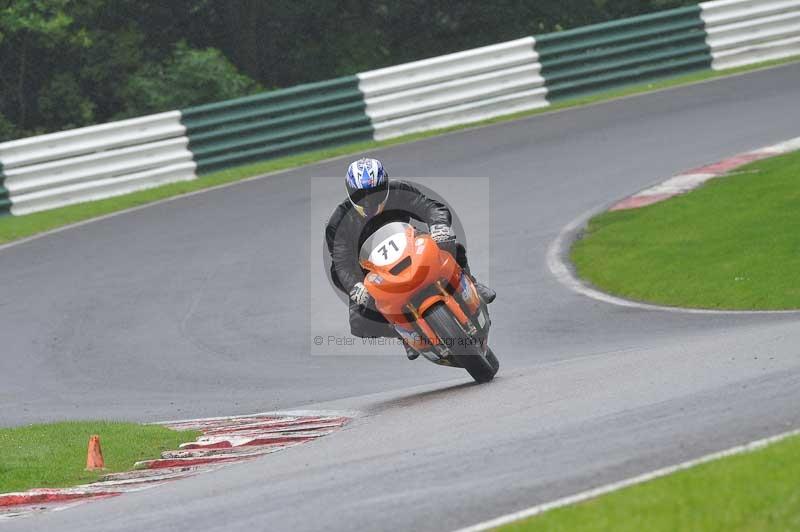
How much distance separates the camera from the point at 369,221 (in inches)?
387

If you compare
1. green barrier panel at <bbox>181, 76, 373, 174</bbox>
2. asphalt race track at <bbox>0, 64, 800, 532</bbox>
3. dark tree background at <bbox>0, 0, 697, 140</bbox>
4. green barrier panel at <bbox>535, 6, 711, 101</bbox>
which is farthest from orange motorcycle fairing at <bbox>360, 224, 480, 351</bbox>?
dark tree background at <bbox>0, 0, 697, 140</bbox>

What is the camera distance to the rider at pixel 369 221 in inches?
378

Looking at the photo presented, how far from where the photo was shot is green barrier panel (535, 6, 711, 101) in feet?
76.0

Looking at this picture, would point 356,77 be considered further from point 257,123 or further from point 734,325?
point 734,325

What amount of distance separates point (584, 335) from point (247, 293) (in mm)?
4332

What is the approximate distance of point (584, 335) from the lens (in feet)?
40.3

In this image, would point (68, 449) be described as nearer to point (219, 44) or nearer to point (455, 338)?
point (455, 338)

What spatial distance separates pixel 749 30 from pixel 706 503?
20.2 m

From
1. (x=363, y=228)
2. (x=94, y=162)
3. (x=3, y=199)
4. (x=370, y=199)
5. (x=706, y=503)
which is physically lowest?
(x=706, y=503)

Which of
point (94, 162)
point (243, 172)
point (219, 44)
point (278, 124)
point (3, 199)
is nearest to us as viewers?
point (3, 199)

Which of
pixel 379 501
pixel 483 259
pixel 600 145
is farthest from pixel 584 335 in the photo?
pixel 600 145

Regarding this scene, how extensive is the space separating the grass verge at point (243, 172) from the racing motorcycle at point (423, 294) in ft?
34.2

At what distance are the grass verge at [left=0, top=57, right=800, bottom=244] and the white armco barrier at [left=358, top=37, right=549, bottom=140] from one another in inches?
10.9

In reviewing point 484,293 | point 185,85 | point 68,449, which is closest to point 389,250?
point 484,293
